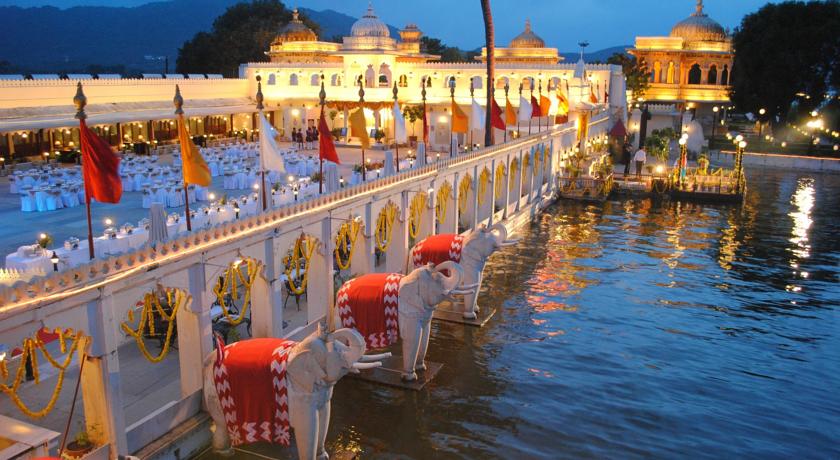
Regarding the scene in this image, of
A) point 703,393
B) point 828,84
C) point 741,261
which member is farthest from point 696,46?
point 703,393

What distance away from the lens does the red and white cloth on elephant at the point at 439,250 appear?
51.5ft

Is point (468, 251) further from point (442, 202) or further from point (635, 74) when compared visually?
point (635, 74)

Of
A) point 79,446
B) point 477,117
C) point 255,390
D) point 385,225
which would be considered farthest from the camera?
point 477,117

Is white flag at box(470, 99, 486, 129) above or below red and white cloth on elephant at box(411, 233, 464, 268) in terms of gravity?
above

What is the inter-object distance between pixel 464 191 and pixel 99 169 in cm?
1424

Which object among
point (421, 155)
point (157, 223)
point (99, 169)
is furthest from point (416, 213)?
point (99, 169)

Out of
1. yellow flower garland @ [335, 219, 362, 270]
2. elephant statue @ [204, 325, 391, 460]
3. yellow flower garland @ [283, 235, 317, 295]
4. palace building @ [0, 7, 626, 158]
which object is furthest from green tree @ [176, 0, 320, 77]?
elephant statue @ [204, 325, 391, 460]

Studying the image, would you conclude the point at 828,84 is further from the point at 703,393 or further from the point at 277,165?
the point at 277,165

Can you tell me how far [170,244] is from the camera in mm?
9547

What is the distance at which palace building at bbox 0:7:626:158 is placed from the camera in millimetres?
37500

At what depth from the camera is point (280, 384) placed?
938cm

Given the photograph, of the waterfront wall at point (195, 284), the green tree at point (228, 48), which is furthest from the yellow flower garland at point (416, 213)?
the green tree at point (228, 48)

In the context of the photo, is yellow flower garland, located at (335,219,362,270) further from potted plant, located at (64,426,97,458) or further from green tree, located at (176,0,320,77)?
green tree, located at (176,0,320,77)

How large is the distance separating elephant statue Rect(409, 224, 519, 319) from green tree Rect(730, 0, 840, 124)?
1735 inches
